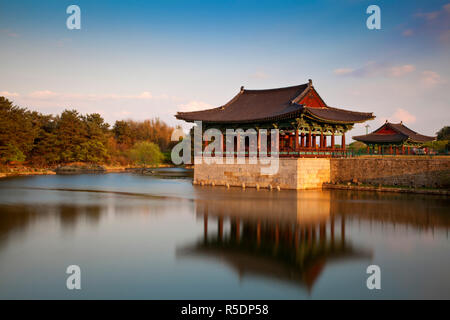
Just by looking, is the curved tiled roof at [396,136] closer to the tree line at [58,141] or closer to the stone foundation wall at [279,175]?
the stone foundation wall at [279,175]

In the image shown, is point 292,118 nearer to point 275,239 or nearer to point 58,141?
point 275,239

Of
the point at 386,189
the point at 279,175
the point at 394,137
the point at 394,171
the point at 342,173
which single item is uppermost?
the point at 394,137

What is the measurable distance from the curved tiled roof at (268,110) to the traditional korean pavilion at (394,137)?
45.3 feet

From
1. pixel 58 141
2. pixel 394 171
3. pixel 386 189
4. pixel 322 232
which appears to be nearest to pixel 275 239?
pixel 322 232

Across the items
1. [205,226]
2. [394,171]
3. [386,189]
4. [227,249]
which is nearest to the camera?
[227,249]

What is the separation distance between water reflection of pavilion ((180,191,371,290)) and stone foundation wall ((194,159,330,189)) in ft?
22.4

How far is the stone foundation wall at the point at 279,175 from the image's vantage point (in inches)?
1080

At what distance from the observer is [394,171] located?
26.8m

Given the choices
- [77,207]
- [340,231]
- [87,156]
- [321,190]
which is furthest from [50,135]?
[340,231]

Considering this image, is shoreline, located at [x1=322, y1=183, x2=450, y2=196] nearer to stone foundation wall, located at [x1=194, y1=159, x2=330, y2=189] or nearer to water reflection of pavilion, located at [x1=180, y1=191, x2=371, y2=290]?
stone foundation wall, located at [x1=194, y1=159, x2=330, y2=189]

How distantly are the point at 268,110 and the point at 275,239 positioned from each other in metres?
19.0

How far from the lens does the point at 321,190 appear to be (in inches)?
1088

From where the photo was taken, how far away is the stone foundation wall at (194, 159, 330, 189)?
27.4 metres

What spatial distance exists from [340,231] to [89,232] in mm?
10113
